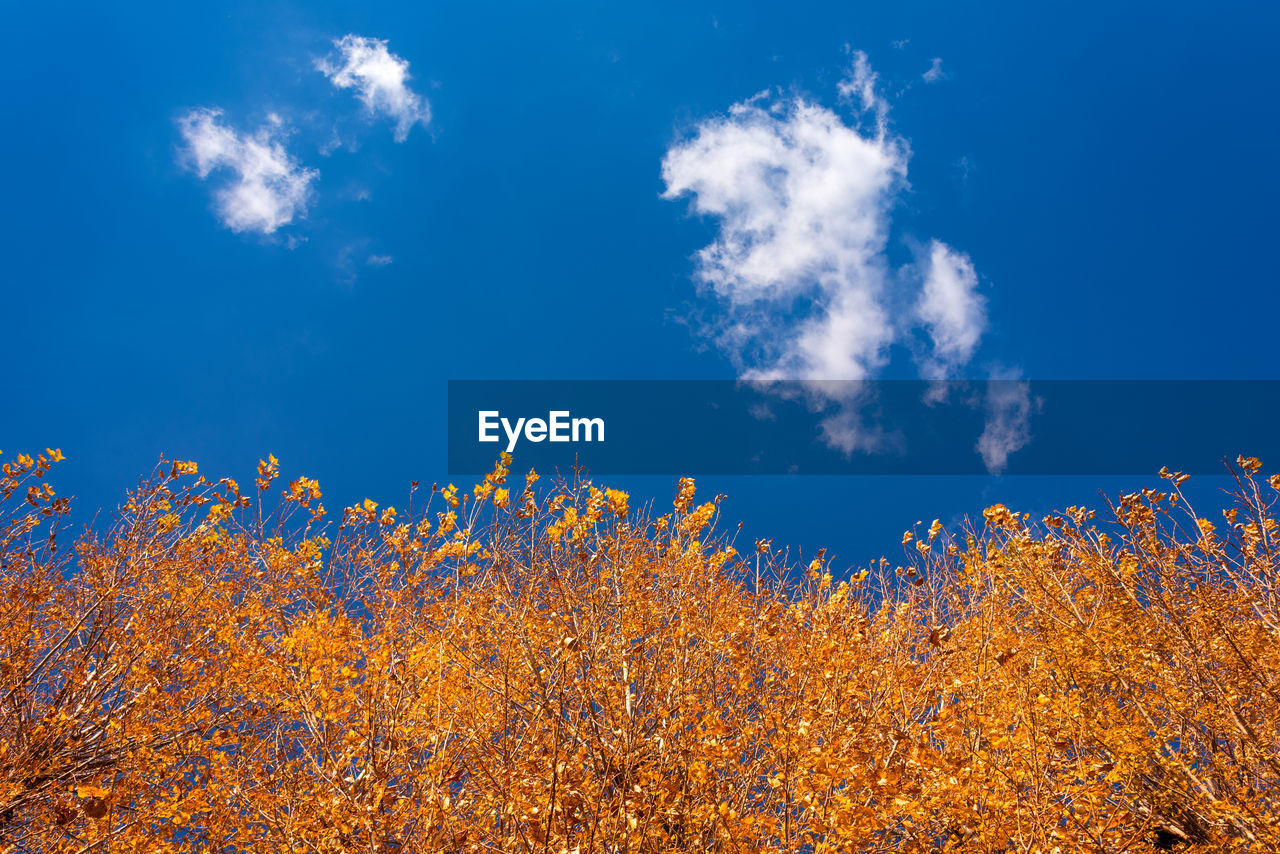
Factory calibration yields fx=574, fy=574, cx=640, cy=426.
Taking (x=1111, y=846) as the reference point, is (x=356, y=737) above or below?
above

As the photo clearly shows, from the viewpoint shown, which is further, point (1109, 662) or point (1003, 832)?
point (1109, 662)

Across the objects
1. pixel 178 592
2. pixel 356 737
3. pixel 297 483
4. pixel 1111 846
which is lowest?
pixel 1111 846

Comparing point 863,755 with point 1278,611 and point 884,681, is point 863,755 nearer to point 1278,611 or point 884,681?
point 884,681

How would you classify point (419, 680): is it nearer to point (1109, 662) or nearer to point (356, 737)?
Result: point (356, 737)

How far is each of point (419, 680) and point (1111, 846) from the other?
8.87m

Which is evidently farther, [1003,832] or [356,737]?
[356,737]

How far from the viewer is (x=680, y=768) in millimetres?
7266

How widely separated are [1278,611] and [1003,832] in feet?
18.4

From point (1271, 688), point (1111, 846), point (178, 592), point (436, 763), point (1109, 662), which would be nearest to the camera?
point (436, 763)

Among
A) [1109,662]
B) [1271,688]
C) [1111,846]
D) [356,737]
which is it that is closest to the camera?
[1111,846]

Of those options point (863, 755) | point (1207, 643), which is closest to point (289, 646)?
point (863, 755)

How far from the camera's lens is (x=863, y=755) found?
701 centimetres

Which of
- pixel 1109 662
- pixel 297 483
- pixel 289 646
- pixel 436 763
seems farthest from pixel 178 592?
pixel 1109 662

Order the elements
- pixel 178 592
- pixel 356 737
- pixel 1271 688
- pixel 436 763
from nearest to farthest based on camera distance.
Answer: pixel 436 763
pixel 356 737
pixel 1271 688
pixel 178 592
